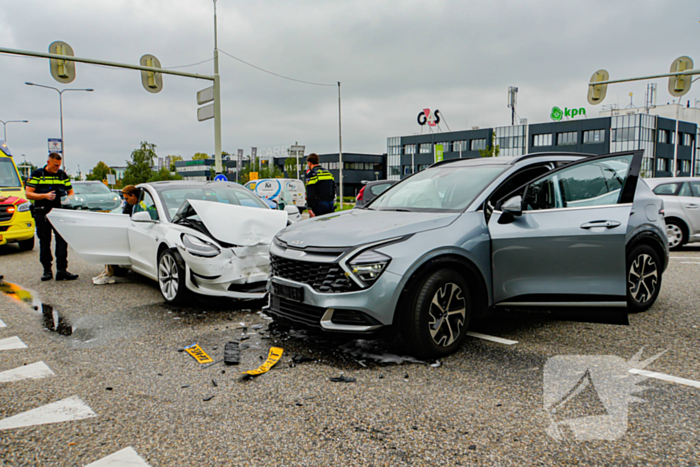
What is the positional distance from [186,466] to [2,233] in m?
10.5

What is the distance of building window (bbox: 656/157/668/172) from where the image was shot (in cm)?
6649

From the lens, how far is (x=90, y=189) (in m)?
18.0

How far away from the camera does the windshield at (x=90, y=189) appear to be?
58.1 ft

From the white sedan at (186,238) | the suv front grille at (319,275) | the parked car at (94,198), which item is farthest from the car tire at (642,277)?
the parked car at (94,198)

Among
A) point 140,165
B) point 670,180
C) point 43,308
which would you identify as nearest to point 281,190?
point 670,180

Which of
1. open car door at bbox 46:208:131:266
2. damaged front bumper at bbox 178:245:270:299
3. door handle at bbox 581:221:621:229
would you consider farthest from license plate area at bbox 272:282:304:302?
open car door at bbox 46:208:131:266

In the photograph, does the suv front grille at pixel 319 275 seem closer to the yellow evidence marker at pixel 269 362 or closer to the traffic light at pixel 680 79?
the yellow evidence marker at pixel 269 362

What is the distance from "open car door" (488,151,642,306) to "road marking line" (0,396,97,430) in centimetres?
314

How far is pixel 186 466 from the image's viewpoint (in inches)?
101

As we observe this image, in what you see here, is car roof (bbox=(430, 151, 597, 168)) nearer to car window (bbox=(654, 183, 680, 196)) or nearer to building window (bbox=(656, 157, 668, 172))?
car window (bbox=(654, 183, 680, 196))

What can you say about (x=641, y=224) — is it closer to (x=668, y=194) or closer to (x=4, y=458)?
(x=4, y=458)

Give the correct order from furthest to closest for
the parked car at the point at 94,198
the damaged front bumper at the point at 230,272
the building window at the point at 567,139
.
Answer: the building window at the point at 567,139, the parked car at the point at 94,198, the damaged front bumper at the point at 230,272

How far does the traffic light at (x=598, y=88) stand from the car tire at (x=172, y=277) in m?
17.5

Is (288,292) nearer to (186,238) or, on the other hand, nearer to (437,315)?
(437,315)
